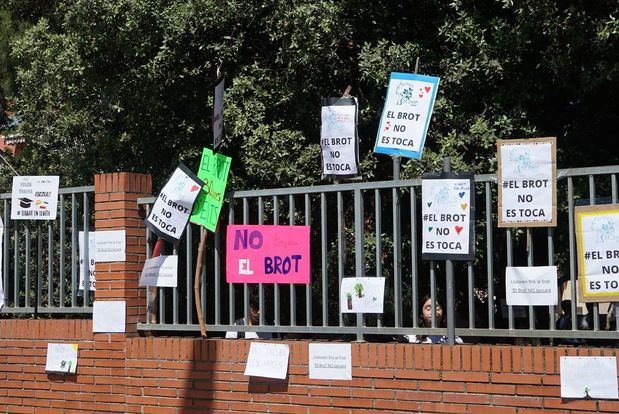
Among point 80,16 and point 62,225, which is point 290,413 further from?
point 80,16

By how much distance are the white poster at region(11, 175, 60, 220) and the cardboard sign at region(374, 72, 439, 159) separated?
3.43 meters

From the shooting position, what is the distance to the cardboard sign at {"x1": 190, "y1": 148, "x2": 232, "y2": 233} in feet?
28.3

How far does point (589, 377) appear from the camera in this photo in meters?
6.64

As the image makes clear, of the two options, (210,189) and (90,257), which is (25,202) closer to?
(90,257)

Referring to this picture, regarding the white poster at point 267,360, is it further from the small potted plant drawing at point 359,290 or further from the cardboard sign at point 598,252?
the cardboard sign at point 598,252

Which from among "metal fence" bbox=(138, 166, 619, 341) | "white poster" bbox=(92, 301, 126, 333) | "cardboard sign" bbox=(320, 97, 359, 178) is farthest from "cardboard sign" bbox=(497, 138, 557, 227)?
"white poster" bbox=(92, 301, 126, 333)

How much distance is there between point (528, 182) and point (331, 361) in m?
2.07

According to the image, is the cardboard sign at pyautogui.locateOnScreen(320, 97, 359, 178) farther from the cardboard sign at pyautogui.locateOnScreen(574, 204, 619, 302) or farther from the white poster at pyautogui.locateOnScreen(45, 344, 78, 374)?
the white poster at pyautogui.locateOnScreen(45, 344, 78, 374)

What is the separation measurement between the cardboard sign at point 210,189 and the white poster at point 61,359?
187cm

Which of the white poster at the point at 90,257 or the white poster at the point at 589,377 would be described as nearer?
the white poster at the point at 589,377

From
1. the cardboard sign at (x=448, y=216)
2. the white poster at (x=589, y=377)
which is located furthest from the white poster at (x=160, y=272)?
the white poster at (x=589, y=377)

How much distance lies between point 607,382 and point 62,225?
5266mm

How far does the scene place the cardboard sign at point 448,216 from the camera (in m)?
7.30

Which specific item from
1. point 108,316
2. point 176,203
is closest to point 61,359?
point 108,316
